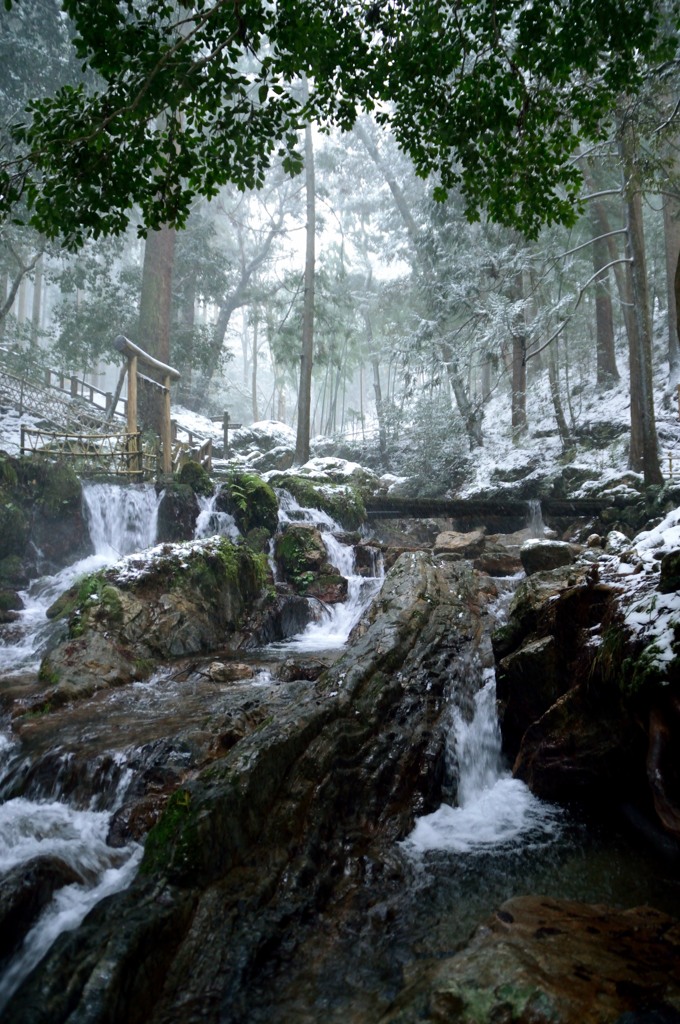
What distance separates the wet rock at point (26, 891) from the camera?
3.36 m

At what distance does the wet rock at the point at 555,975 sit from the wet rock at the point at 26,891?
233cm

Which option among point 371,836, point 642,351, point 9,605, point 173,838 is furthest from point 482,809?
point 642,351

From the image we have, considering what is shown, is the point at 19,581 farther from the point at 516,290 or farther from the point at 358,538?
the point at 516,290

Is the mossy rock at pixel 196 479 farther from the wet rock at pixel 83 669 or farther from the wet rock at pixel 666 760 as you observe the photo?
the wet rock at pixel 666 760

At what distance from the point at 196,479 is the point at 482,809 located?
1125cm

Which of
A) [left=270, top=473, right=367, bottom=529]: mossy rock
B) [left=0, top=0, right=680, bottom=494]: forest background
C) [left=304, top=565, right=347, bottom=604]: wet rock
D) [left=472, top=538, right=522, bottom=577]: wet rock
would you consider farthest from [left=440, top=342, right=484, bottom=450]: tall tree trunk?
[left=304, top=565, right=347, bottom=604]: wet rock

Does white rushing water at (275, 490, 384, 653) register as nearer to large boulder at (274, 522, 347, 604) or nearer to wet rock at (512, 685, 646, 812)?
large boulder at (274, 522, 347, 604)

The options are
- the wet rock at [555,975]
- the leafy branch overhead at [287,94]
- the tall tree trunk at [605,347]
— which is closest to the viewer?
the wet rock at [555,975]

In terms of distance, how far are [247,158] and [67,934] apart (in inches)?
232

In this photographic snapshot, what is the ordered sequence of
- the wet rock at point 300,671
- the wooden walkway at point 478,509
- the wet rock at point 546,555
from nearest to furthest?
the wet rock at point 300,671 < the wet rock at point 546,555 < the wooden walkway at point 478,509

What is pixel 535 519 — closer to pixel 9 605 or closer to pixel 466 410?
pixel 466 410

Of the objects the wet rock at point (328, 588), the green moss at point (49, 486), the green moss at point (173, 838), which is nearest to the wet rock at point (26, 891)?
the green moss at point (173, 838)

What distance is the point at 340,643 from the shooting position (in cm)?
1028

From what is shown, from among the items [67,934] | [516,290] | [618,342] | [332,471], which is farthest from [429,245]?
[67,934]
